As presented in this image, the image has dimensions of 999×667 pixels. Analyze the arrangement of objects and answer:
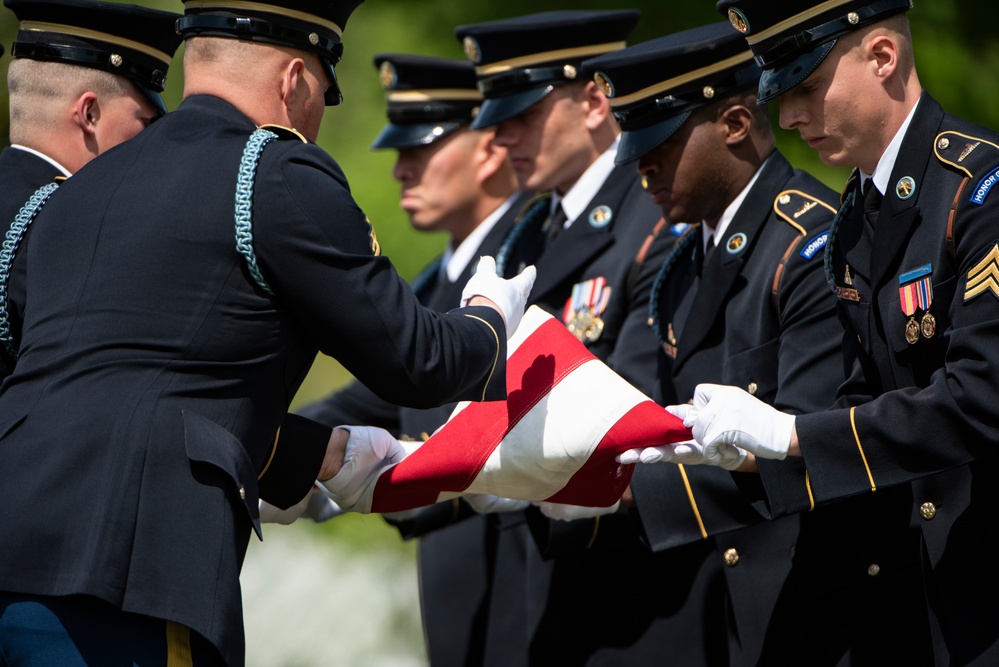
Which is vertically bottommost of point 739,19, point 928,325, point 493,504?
point 493,504

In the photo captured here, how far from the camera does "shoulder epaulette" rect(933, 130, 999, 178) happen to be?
10.1ft

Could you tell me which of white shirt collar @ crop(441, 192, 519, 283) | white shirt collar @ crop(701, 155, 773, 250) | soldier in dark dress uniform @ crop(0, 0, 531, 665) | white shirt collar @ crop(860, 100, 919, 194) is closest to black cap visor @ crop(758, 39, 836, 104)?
white shirt collar @ crop(860, 100, 919, 194)

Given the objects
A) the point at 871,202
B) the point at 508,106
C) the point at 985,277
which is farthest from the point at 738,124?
the point at 508,106

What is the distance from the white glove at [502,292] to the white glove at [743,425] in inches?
20.1

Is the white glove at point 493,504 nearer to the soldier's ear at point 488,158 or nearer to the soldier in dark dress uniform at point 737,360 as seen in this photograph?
the soldier in dark dress uniform at point 737,360

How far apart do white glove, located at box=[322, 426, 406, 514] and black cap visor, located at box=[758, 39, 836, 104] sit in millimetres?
1297

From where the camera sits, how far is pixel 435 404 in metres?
3.06

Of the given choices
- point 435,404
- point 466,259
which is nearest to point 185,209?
point 435,404

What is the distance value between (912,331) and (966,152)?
41 cm

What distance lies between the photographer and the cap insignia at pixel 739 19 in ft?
11.3

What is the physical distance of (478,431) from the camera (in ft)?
11.6

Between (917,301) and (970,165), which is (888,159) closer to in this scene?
(970,165)

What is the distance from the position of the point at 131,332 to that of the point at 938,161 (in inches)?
71.2

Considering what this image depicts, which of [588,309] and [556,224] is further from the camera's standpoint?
[556,224]
